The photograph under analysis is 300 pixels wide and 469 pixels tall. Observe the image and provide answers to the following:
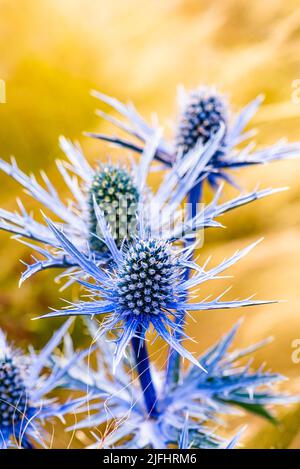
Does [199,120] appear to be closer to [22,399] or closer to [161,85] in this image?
[22,399]

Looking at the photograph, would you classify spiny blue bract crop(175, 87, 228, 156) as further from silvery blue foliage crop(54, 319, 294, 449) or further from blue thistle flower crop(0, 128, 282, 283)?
silvery blue foliage crop(54, 319, 294, 449)

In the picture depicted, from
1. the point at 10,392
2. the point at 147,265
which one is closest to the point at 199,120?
the point at 147,265

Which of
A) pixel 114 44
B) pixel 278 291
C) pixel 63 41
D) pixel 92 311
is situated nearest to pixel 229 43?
pixel 114 44

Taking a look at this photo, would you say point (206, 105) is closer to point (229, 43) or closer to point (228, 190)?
point (228, 190)

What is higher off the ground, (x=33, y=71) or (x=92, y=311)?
(x=33, y=71)

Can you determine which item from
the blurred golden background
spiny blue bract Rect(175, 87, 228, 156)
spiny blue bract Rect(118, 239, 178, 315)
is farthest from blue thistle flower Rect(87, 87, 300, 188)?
the blurred golden background

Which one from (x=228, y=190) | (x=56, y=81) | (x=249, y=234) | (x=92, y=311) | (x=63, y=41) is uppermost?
(x=63, y=41)
